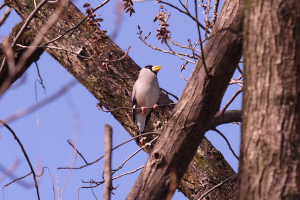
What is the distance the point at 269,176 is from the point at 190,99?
1.07 m

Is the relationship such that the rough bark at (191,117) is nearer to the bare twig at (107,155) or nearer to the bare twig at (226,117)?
the bare twig at (226,117)

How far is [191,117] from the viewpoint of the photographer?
274 centimetres

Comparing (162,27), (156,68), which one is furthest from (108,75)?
(156,68)

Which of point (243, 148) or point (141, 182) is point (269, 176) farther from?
point (141, 182)

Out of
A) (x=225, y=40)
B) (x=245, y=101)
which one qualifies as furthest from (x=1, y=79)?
(x=245, y=101)

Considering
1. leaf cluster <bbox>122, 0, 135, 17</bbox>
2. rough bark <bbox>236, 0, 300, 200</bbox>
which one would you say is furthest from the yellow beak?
rough bark <bbox>236, 0, 300, 200</bbox>

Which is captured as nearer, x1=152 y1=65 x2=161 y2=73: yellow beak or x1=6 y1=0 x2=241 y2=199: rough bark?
x1=6 y1=0 x2=241 y2=199: rough bark

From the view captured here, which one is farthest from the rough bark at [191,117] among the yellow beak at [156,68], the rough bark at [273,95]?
the yellow beak at [156,68]

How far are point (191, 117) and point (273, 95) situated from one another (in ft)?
3.30

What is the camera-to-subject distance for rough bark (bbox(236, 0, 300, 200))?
1752 millimetres

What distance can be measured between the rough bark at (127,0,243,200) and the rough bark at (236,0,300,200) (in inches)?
34.7

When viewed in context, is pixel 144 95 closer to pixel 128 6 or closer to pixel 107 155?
pixel 128 6

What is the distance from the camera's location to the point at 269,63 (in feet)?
5.89

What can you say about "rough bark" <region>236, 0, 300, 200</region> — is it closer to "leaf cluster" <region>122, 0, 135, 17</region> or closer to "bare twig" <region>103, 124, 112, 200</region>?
"bare twig" <region>103, 124, 112, 200</region>
